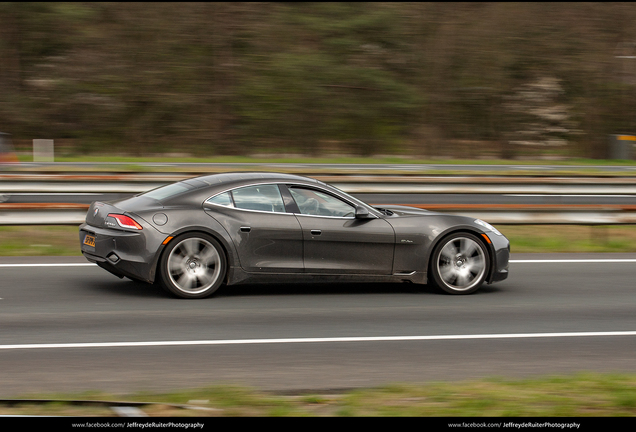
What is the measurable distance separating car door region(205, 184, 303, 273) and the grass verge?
376 cm

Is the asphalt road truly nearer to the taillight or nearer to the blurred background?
the taillight

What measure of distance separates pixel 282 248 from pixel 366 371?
8.46 ft

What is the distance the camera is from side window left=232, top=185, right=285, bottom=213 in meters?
8.07

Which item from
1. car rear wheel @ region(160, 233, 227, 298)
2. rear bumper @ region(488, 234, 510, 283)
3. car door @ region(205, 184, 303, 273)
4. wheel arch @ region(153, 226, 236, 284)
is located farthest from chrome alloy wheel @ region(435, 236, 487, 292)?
car rear wheel @ region(160, 233, 227, 298)

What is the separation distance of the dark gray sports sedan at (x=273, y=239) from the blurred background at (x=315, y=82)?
25.8 m

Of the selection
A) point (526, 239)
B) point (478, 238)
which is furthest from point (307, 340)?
point (526, 239)

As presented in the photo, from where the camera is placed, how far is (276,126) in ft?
112

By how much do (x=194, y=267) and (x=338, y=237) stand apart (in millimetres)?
1484

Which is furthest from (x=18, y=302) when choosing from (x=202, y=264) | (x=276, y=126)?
(x=276, y=126)

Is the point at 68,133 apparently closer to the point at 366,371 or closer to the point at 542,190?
the point at 542,190

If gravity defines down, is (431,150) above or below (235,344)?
above

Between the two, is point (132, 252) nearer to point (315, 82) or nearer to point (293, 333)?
point (293, 333)

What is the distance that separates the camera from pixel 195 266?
7785 millimetres

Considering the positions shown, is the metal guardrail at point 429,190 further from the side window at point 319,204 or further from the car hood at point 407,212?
the side window at point 319,204
